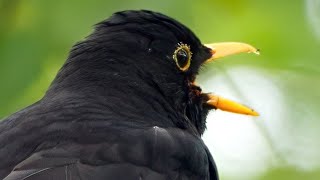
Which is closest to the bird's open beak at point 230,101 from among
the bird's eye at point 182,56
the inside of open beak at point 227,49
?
the inside of open beak at point 227,49

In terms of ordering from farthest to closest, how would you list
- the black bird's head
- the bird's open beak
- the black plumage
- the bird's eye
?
the bird's open beak → the bird's eye → the black bird's head → the black plumage

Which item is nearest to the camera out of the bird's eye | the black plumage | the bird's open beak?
the black plumage

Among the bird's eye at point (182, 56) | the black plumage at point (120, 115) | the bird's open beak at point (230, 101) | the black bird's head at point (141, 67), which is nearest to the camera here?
the black plumage at point (120, 115)

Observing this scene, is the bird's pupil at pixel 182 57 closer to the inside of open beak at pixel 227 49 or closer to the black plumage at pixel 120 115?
the black plumage at pixel 120 115

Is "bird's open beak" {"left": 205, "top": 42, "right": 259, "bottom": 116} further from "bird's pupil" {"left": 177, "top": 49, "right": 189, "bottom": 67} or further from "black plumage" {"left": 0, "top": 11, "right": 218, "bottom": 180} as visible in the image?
"bird's pupil" {"left": 177, "top": 49, "right": 189, "bottom": 67}

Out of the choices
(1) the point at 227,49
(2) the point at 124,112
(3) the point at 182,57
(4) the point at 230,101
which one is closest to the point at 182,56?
(3) the point at 182,57

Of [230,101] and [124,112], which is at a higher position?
[124,112]

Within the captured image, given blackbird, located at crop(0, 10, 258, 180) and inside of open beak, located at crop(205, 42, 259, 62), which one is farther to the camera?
inside of open beak, located at crop(205, 42, 259, 62)

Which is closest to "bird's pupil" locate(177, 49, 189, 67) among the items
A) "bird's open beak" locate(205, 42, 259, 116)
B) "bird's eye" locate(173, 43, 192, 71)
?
"bird's eye" locate(173, 43, 192, 71)

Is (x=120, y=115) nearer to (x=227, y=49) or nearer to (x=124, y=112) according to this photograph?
(x=124, y=112)
